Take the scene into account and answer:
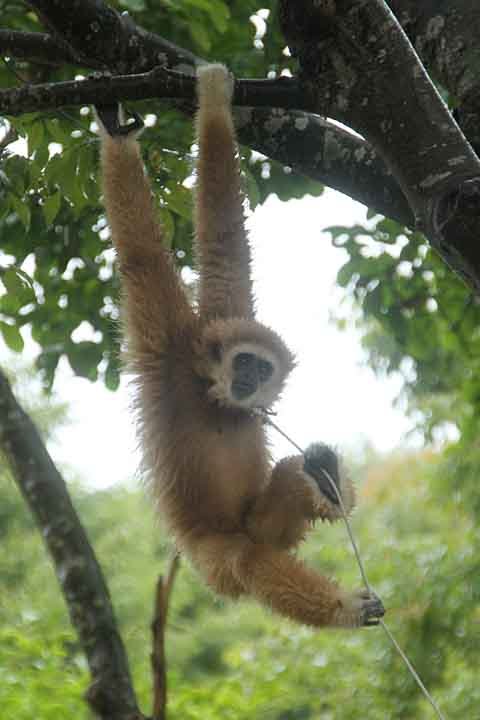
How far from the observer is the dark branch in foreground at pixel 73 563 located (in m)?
3.76

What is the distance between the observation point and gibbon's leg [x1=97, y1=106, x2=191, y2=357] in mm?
3248

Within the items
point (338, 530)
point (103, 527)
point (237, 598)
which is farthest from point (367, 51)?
Answer: point (338, 530)

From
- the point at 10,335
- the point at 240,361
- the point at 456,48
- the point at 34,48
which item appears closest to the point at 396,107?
the point at 456,48

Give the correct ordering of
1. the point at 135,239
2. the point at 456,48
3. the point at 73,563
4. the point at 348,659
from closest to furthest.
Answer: the point at 456,48
the point at 135,239
the point at 73,563
the point at 348,659

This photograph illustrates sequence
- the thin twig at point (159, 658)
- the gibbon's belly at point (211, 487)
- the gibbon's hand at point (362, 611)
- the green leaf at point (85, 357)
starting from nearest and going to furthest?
1. the gibbon's hand at point (362, 611)
2. the thin twig at point (159, 658)
3. the gibbon's belly at point (211, 487)
4. the green leaf at point (85, 357)

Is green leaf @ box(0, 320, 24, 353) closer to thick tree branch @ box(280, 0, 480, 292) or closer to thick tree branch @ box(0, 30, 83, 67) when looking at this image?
thick tree branch @ box(0, 30, 83, 67)

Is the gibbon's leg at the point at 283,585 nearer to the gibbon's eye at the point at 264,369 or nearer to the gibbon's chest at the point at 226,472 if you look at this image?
the gibbon's chest at the point at 226,472

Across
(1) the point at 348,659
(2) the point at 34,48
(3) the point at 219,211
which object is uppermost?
(2) the point at 34,48

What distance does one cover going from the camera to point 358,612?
3045 millimetres

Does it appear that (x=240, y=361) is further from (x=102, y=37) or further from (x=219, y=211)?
(x=102, y=37)

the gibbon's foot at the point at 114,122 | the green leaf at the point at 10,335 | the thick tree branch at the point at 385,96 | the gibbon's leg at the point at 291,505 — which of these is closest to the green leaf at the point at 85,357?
the green leaf at the point at 10,335

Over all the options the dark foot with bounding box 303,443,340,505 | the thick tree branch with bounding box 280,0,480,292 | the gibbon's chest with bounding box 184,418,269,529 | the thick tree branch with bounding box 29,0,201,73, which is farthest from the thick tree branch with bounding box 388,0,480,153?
the gibbon's chest with bounding box 184,418,269,529

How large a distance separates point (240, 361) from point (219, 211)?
651mm

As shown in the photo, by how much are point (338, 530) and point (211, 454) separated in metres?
12.2
